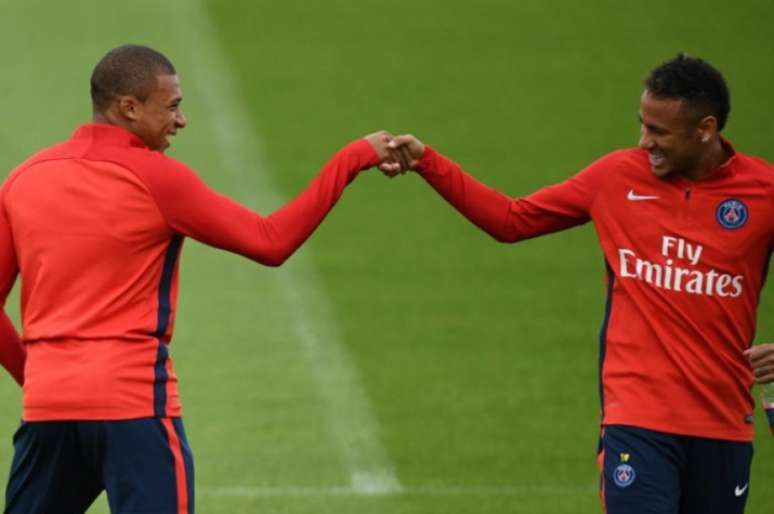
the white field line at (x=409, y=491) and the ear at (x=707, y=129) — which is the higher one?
the ear at (x=707, y=129)

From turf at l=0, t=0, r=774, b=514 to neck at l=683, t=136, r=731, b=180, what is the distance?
356 cm

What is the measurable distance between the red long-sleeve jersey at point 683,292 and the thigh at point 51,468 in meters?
1.98

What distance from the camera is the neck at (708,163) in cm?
736

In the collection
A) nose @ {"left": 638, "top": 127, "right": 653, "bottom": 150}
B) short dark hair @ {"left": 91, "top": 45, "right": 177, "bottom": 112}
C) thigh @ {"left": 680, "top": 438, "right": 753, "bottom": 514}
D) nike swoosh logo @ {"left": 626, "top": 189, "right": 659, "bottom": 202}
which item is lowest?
thigh @ {"left": 680, "top": 438, "right": 753, "bottom": 514}

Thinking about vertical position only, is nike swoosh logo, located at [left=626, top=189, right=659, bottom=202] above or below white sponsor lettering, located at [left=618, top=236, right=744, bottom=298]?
above

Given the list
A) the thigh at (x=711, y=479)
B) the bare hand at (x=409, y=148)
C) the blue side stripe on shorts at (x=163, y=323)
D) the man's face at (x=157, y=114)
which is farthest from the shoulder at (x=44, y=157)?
the thigh at (x=711, y=479)

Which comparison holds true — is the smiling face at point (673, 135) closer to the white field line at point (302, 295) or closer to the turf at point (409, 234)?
the turf at point (409, 234)

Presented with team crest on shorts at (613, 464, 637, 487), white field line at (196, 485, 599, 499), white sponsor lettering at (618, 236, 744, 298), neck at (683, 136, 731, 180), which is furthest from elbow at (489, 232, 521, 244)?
white field line at (196, 485, 599, 499)

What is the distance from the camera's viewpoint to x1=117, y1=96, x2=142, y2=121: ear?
23.0 feet

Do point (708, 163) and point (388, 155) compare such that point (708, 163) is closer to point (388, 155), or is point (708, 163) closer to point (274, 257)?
point (388, 155)

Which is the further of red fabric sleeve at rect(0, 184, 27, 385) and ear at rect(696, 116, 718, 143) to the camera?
ear at rect(696, 116, 718, 143)

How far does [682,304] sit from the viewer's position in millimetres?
7230

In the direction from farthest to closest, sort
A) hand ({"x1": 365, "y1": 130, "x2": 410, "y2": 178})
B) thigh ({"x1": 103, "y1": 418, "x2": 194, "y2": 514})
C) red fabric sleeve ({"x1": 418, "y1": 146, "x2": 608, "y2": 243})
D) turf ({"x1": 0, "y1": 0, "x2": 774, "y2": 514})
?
turf ({"x1": 0, "y1": 0, "x2": 774, "y2": 514}) → hand ({"x1": 365, "y1": 130, "x2": 410, "y2": 178}) → red fabric sleeve ({"x1": 418, "y1": 146, "x2": 608, "y2": 243}) → thigh ({"x1": 103, "y1": 418, "x2": 194, "y2": 514})

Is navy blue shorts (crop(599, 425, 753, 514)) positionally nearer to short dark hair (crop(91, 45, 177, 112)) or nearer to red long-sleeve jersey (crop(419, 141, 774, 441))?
red long-sleeve jersey (crop(419, 141, 774, 441))
